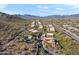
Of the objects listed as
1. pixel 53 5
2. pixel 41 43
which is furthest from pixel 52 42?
pixel 53 5

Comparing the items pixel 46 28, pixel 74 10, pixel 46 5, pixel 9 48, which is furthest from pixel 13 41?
pixel 74 10

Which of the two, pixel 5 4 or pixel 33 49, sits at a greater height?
pixel 5 4

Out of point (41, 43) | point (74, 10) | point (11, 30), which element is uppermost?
point (74, 10)

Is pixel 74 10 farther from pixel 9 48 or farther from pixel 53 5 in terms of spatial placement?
pixel 9 48

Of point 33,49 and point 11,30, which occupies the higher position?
point 11,30
